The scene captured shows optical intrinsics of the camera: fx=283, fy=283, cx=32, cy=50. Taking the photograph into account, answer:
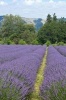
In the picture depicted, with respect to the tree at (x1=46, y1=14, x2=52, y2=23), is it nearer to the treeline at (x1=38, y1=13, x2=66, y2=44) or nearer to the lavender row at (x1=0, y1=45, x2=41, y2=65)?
the treeline at (x1=38, y1=13, x2=66, y2=44)

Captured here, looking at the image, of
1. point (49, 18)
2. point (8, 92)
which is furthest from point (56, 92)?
point (49, 18)

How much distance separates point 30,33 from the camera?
234ft

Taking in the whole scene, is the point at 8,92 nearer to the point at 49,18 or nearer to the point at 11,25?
the point at 49,18

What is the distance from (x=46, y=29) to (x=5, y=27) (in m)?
20.3

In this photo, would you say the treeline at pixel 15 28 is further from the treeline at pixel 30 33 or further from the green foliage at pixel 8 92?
the green foliage at pixel 8 92

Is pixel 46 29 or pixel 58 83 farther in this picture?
pixel 46 29

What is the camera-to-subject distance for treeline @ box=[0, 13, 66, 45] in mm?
59656

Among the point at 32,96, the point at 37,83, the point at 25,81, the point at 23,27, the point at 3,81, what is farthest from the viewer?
the point at 23,27

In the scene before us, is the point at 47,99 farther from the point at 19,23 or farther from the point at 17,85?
the point at 19,23

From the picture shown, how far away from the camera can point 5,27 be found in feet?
257

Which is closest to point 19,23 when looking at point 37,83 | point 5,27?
point 5,27

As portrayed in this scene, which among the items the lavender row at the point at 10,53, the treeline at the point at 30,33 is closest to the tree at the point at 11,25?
the treeline at the point at 30,33

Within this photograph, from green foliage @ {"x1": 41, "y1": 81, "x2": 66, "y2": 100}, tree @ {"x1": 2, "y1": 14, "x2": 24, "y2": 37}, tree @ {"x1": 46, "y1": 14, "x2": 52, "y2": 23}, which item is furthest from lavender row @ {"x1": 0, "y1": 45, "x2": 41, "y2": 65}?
tree @ {"x1": 46, "y1": 14, "x2": 52, "y2": 23}

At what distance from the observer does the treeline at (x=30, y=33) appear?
2349 inches
